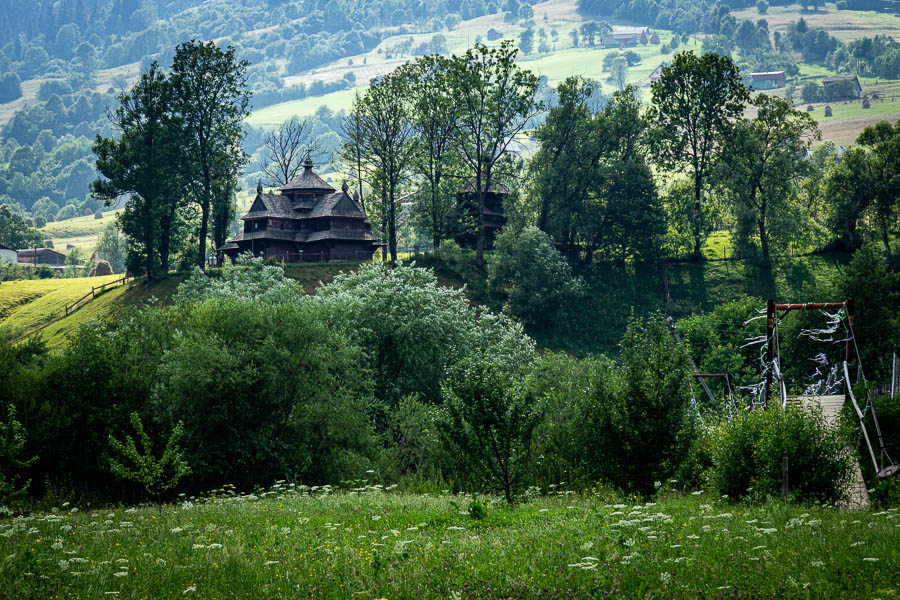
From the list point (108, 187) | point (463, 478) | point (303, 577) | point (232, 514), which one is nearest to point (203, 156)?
point (108, 187)

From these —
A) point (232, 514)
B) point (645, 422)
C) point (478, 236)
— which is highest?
point (478, 236)

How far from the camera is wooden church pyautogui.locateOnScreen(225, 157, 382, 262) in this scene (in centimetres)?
7225

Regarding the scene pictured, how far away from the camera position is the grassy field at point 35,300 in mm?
67875

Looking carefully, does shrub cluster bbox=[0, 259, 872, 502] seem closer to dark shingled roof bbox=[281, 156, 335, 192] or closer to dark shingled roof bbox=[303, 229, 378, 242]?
dark shingled roof bbox=[303, 229, 378, 242]

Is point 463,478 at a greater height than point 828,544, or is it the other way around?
point 828,544

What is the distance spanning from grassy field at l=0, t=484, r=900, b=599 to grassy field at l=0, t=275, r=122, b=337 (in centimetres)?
5688

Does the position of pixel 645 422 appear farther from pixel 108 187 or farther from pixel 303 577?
pixel 108 187

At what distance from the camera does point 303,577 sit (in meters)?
13.5

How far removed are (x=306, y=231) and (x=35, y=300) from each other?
2830cm

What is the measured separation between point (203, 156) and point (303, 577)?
61216 millimetres

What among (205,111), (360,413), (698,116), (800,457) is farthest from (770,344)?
(205,111)

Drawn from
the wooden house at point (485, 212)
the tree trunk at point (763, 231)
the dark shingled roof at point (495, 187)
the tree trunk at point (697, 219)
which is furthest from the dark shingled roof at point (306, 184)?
the tree trunk at point (763, 231)

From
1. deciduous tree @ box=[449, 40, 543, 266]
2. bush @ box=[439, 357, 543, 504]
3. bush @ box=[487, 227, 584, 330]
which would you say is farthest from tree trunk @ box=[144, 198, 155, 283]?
bush @ box=[439, 357, 543, 504]

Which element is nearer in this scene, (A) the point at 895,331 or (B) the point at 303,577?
(B) the point at 303,577
